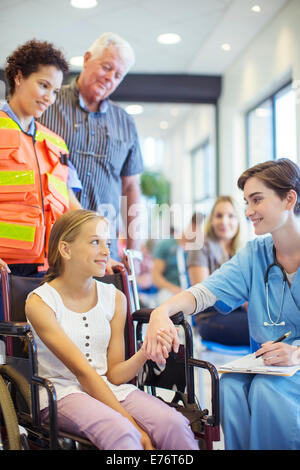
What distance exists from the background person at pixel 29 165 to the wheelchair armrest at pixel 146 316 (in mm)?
408

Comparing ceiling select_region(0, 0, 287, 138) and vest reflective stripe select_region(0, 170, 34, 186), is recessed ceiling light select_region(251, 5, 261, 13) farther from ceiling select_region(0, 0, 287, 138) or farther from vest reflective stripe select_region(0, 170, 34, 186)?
vest reflective stripe select_region(0, 170, 34, 186)

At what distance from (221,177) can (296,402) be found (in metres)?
4.57

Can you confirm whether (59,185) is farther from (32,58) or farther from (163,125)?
(163,125)

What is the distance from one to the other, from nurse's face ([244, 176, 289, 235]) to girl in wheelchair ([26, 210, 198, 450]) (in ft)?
1.57

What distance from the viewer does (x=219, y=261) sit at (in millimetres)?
3074

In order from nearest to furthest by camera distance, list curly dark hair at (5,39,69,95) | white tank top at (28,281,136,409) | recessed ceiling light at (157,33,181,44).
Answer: white tank top at (28,281,136,409), curly dark hair at (5,39,69,95), recessed ceiling light at (157,33,181,44)

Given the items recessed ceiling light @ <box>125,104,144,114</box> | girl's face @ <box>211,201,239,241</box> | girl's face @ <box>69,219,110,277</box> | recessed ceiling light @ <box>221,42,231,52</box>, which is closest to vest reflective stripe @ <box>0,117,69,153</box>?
girl's face @ <box>69,219,110,277</box>

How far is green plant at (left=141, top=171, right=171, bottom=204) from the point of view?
30.5ft

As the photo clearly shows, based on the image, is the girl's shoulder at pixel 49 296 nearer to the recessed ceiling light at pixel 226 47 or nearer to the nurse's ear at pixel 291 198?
the nurse's ear at pixel 291 198

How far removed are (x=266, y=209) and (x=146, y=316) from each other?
51cm

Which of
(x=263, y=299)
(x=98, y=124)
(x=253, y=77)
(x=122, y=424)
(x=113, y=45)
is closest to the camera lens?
(x=122, y=424)

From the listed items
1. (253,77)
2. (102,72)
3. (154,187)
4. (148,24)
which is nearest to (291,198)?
(102,72)

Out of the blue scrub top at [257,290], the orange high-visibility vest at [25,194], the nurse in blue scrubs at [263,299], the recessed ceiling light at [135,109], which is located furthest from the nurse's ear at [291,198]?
the recessed ceiling light at [135,109]

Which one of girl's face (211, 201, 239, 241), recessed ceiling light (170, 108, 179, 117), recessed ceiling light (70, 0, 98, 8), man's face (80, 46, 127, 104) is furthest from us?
recessed ceiling light (170, 108, 179, 117)
